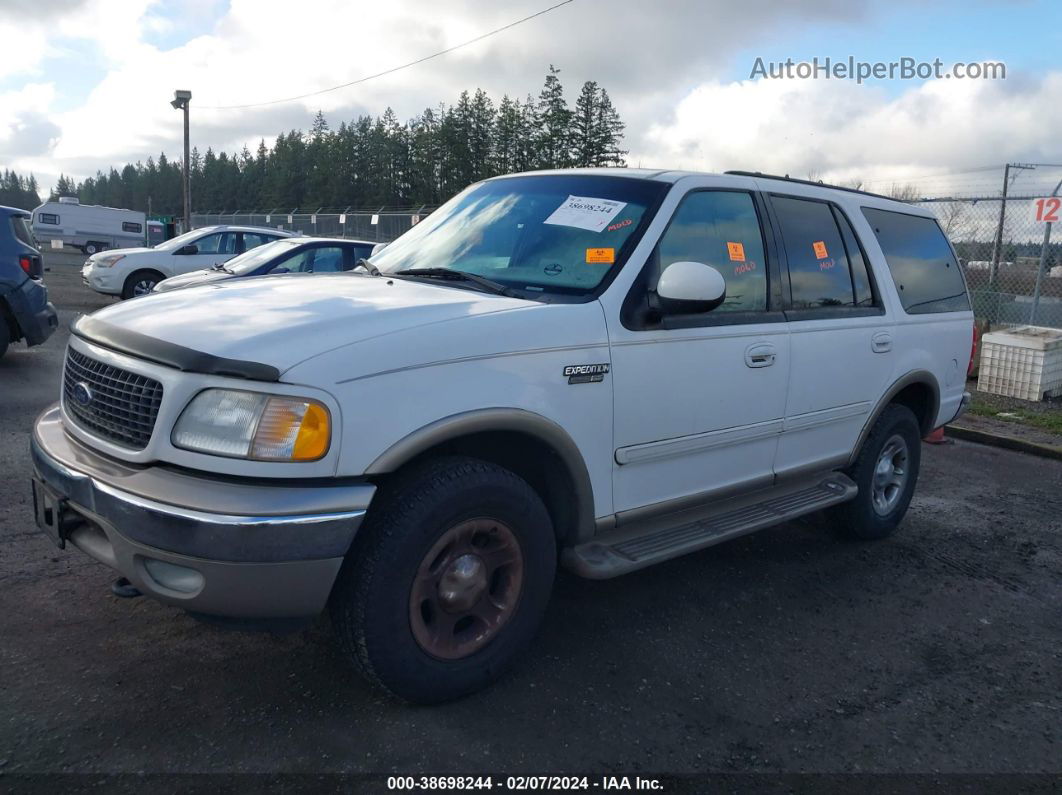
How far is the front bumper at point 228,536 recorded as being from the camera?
2535mm

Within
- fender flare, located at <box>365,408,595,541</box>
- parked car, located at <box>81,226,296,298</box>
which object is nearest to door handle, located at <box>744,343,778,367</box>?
fender flare, located at <box>365,408,595,541</box>

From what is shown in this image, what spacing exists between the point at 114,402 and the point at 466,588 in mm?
1331

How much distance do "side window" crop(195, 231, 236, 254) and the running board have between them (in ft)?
44.6

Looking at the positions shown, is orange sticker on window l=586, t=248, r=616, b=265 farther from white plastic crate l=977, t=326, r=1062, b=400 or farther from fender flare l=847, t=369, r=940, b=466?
white plastic crate l=977, t=326, r=1062, b=400

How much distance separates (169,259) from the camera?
53.1 ft

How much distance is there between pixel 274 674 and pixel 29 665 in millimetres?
889

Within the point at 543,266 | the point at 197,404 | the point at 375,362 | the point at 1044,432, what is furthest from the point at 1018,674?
the point at 1044,432

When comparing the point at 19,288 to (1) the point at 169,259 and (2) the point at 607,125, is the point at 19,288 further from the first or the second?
(2) the point at 607,125

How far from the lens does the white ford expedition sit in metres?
2.62

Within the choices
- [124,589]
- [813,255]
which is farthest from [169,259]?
[124,589]

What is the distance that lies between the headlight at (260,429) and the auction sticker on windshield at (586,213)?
159 cm

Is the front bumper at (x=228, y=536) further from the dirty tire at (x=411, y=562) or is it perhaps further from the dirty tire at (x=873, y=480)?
the dirty tire at (x=873, y=480)

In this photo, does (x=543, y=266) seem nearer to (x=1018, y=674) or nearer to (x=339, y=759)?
(x=339, y=759)

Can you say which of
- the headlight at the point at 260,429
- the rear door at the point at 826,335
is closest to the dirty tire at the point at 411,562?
the headlight at the point at 260,429
